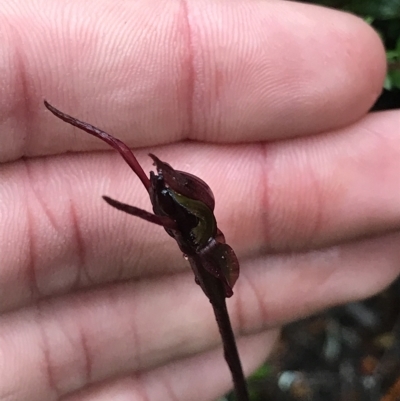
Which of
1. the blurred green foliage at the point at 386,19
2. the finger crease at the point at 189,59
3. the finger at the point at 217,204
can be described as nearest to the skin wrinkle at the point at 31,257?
the finger at the point at 217,204

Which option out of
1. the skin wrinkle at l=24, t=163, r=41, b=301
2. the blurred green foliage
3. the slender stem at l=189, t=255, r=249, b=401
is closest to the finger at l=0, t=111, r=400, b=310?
the skin wrinkle at l=24, t=163, r=41, b=301

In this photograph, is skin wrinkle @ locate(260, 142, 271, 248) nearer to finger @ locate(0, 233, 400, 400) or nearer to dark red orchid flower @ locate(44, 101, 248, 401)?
finger @ locate(0, 233, 400, 400)

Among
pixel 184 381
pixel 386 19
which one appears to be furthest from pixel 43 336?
pixel 386 19

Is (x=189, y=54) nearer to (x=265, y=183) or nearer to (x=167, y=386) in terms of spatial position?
(x=265, y=183)

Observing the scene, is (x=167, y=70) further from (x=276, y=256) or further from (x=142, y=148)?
(x=276, y=256)

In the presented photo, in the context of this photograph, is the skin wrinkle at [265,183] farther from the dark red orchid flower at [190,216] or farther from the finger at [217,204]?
the dark red orchid flower at [190,216]

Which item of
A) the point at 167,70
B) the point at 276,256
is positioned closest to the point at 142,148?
the point at 167,70

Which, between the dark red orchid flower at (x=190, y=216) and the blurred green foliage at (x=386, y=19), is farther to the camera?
the blurred green foliage at (x=386, y=19)
